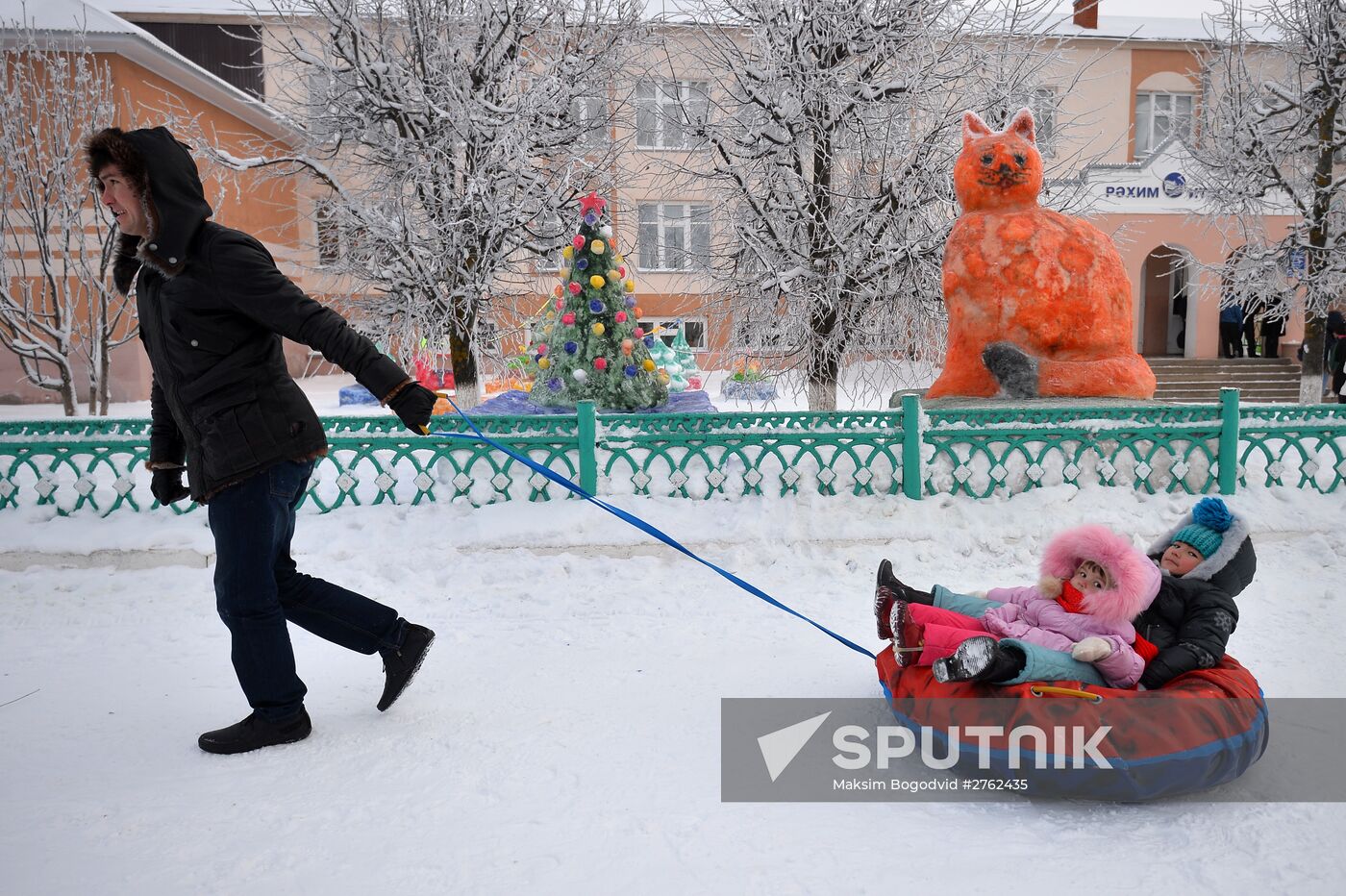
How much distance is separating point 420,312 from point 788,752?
7742 millimetres

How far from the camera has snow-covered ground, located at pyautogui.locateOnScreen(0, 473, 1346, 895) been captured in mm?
2281

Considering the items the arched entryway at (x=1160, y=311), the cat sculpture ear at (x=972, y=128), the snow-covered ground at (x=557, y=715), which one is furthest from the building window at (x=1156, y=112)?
the snow-covered ground at (x=557, y=715)

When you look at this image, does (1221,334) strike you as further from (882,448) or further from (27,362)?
(27,362)

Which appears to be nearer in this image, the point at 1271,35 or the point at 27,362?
the point at 27,362

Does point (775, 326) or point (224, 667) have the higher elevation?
point (775, 326)

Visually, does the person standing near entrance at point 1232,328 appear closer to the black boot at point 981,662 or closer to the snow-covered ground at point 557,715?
the snow-covered ground at point 557,715

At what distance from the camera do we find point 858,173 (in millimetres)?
9078

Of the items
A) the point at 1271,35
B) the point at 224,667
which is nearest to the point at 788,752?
the point at 224,667

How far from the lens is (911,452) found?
6.05 m

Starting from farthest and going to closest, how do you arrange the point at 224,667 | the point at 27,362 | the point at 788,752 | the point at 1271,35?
the point at 1271,35 → the point at 27,362 → the point at 224,667 → the point at 788,752

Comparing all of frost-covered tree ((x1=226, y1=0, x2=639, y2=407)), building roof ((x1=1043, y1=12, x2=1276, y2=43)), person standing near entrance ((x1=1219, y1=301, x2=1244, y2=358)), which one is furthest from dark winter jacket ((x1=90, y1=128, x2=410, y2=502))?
building roof ((x1=1043, y1=12, x2=1276, y2=43))

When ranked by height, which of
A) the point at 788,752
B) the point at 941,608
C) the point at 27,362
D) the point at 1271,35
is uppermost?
the point at 1271,35

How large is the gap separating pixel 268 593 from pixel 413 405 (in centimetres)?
84

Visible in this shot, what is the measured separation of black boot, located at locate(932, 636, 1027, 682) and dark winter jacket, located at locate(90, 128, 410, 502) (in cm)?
199
